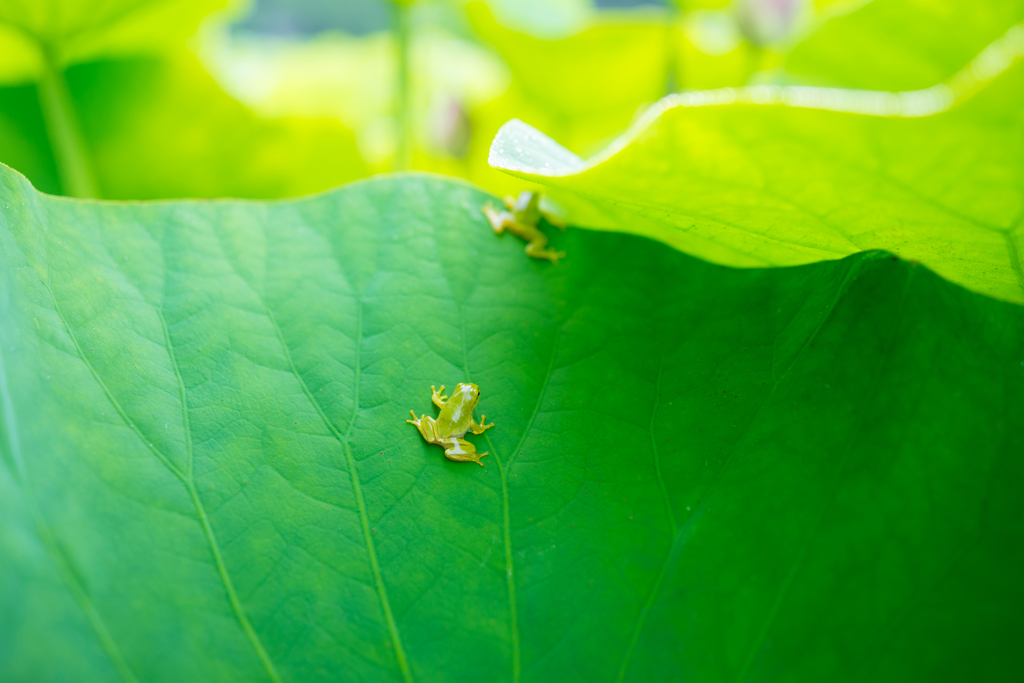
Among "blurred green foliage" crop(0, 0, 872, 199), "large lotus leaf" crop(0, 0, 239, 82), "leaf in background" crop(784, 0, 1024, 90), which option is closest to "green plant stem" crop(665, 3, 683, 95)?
"blurred green foliage" crop(0, 0, 872, 199)

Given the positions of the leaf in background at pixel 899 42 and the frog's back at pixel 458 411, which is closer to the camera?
the frog's back at pixel 458 411

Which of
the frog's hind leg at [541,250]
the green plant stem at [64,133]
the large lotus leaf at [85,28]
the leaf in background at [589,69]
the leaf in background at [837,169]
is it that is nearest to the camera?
the leaf in background at [837,169]

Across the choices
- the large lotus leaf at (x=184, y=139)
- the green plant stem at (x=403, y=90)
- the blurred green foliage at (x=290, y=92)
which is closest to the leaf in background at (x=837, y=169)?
the blurred green foliage at (x=290, y=92)

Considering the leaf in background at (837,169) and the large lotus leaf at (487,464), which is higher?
the leaf in background at (837,169)

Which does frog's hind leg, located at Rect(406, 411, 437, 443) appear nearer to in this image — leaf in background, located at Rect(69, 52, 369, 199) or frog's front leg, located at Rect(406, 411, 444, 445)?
frog's front leg, located at Rect(406, 411, 444, 445)

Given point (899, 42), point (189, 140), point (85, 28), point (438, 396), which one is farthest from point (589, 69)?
point (438, 396)

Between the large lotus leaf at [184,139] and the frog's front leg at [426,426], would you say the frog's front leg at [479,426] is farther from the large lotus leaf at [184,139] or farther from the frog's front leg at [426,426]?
the large lotus leaf at [184,139]
